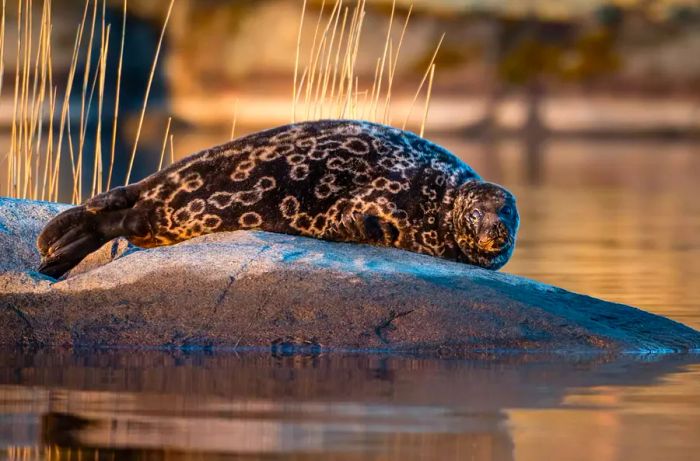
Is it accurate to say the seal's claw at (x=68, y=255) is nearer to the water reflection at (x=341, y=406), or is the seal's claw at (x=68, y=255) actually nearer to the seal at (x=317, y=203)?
the seal at (x=317, y=203)

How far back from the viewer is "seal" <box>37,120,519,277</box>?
752cm

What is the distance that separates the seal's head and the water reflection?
3.69 feet

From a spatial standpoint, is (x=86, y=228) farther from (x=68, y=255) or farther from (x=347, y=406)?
(x=347, y=406)

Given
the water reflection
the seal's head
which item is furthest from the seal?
the water reflection

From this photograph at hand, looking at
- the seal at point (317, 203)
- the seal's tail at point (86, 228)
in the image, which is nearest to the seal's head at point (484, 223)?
the seal at point (317, 203)

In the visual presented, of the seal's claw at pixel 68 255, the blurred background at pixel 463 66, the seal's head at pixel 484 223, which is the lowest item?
the seal's claw at pixel 68 255

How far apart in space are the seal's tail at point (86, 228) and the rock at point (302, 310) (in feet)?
1.35

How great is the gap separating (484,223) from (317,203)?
74cm

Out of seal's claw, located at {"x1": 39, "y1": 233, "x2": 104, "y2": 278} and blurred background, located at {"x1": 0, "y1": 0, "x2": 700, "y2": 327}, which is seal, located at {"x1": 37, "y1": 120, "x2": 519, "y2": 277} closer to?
seal's claw, located at {"x1": 39, "y1": 233, "x2": 104, "y2": 278}

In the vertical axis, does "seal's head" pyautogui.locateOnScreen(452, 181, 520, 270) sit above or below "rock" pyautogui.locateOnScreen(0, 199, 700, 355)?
above

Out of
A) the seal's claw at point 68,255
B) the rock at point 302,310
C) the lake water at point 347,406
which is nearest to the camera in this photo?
the lake water at point 347,406

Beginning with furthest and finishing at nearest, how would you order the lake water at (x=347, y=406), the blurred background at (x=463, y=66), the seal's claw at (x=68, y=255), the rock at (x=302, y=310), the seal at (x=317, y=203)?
1. the blurred background at (x=463, y=66)
2. the seal at (x=317, y=203)
3. the seal's claw at (x=68, y=255)
4. the rock at (x=302, y=310)
5. the lake water at (x=347, y=406)

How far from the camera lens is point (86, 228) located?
301 inches

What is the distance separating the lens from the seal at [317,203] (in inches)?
296
